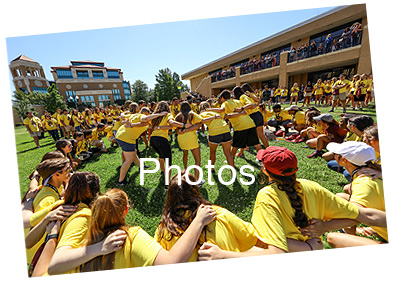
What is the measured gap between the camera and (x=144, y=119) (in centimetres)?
323

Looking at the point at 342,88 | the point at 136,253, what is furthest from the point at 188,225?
the point at 342,88

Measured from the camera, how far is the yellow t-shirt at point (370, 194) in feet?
4.69

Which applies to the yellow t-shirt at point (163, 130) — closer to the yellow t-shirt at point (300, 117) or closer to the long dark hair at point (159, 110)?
the long dark hair at point (159, 110)

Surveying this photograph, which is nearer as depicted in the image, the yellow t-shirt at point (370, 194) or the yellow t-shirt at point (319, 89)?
the yellow t-shirt at point (370, 194)

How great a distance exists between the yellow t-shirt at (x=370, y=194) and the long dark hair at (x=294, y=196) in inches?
26.2

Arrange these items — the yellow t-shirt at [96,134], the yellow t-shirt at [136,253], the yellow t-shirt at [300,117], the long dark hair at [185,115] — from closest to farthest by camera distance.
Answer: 1. the yellow t-shirt at [136,253]
2. the long dark hair at [185,115]
3. the yellow t-shirt at [300,117]
4. the yellow t-shirt at [96,134]

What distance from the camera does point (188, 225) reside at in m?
1.24

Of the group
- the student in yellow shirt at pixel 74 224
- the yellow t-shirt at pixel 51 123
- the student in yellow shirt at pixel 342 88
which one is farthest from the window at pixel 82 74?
the student in yellow shirt at pixel 342 88

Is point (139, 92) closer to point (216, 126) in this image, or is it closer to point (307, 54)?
point (307, 54)

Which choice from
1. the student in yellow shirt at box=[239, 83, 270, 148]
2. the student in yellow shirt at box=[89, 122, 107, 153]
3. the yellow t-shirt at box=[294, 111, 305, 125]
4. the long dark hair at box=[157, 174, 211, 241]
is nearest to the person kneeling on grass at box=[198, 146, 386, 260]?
the long dark hair at box=[157, 174, 211, 241]

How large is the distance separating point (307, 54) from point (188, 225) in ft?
55.0

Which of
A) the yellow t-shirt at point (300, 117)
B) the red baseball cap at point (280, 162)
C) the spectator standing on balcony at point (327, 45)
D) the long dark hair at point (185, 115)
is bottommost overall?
the red baseball cap at point (280, 162)

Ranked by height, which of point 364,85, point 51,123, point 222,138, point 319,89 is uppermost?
point 51,123

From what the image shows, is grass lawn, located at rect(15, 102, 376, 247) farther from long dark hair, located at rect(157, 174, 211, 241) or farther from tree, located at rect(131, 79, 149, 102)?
tree, located at rect(131, 79, 149, 102)
